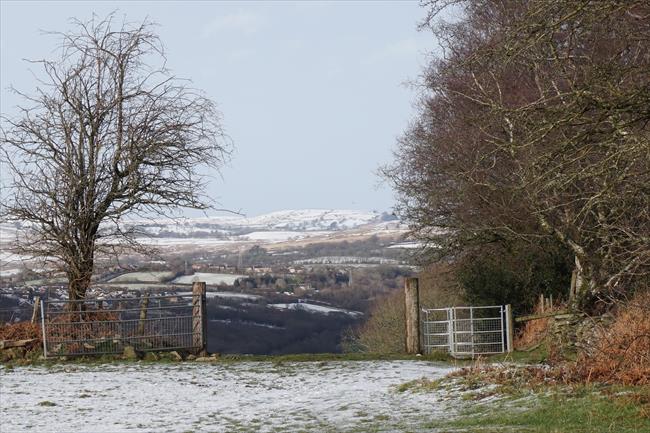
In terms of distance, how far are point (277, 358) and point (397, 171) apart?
17312mm

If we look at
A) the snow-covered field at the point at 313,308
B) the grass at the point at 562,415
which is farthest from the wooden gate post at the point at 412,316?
the snow-covered field at the point at 313,308

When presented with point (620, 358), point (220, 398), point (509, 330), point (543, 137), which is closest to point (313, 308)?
point (509, 330)

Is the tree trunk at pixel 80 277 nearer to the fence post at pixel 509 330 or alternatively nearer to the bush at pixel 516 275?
the fence post at pixel 509 330

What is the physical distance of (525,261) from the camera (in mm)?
34375

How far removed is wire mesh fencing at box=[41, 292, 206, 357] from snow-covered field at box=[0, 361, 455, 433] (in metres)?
1.61

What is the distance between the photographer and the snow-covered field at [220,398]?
16.2 metres

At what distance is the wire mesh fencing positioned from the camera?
1047 inches

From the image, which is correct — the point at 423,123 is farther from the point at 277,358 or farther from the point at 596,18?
the point at 596,18

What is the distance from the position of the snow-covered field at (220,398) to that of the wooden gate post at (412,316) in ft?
6.52

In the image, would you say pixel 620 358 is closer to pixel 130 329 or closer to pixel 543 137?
pixel 543 137

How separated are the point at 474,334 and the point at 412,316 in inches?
236

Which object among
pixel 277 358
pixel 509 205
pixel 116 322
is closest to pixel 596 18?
pixel 277 358

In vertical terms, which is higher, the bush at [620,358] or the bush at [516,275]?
the bush at [516,275]

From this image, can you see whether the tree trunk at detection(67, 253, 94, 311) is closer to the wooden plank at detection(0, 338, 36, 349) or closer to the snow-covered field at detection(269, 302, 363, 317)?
the wooden plank at detection(0, 338, 36, 349)
